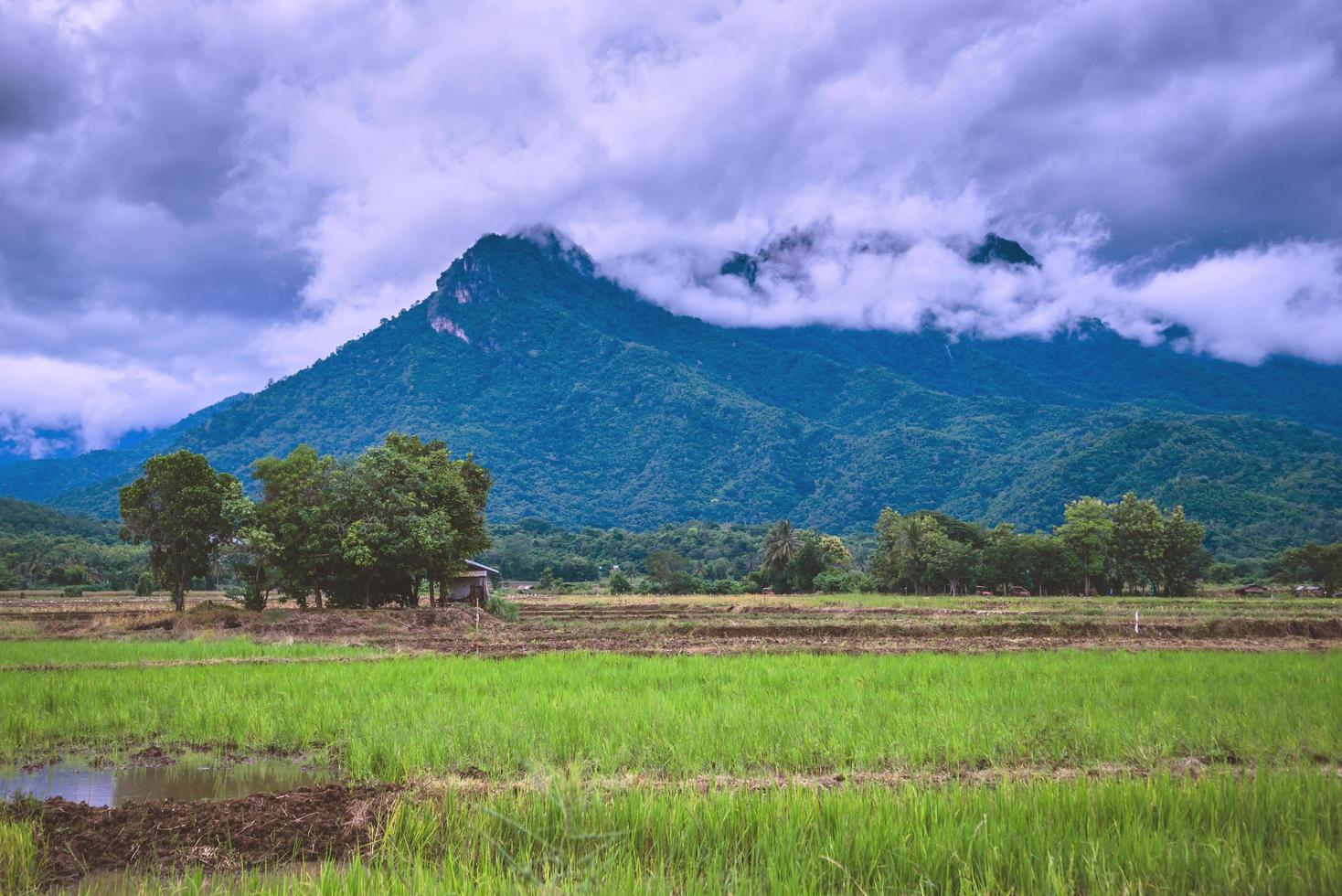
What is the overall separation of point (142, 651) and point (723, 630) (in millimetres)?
16977

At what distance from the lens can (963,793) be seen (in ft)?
19.6

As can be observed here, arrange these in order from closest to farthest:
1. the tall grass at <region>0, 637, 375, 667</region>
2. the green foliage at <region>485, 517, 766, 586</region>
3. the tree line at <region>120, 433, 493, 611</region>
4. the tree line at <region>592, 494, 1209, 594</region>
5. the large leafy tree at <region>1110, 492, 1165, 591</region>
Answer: the tall grass at <region>0, 637, 375, 667</region>
the tree line at <region>120, 433, 493, 611</region>
the large leafy tree at <region>1110, 492, 1165, 591</region>
the tree line at <region>592, 494, 1209, 594</region>
the green foliage at <region>485, 517, 766, 586</region>

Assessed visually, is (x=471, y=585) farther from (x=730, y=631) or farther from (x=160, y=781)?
(x=160, y=781)

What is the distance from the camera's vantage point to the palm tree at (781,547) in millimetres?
74688

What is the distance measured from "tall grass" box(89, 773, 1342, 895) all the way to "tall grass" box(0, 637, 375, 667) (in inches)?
600

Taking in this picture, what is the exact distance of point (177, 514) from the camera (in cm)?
3073

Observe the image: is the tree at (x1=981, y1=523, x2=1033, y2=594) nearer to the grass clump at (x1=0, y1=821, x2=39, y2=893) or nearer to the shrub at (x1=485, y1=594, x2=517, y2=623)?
the shrub at (x1=485, y1=594, x2=517, y2=623)

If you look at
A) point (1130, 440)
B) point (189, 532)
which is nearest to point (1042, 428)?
point (1130, 440)

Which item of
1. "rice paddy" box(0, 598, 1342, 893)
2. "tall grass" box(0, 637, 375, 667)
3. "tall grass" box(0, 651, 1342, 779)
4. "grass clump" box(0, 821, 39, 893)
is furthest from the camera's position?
"tall grass" box(0, 637, 375, 667)

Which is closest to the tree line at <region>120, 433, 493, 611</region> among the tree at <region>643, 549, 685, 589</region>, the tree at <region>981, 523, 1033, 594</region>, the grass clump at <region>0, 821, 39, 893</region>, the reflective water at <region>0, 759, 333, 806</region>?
the reflective water at <region>0, 759, 333, 806</region>

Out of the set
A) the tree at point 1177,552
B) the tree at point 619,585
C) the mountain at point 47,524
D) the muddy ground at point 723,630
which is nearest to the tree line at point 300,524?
the muddy ground at point 723,630

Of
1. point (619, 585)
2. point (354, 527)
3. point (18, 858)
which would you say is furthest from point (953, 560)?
point (18, 858)

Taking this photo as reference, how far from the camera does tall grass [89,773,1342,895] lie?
4.47 metres

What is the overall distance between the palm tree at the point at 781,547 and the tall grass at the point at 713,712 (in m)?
59.1
